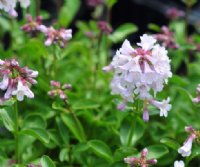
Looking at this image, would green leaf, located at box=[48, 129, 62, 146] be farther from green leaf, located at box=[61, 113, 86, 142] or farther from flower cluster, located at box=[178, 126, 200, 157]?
flower cluster, located at box=[178, 126, 200, 157]

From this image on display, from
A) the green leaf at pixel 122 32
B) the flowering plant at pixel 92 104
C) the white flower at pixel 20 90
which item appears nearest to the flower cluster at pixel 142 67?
the flowering plant at pixel 92 104

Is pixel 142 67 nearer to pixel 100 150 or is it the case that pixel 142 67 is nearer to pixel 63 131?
pixel 100 150

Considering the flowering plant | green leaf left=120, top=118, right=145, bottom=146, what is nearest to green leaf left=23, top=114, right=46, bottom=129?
the flowering plant

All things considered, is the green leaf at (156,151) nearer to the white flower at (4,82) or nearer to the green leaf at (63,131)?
the green leaf at (63,131)

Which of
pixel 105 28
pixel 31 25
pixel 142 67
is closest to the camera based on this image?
pixel 142 67

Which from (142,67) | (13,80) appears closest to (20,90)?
(13,80)
